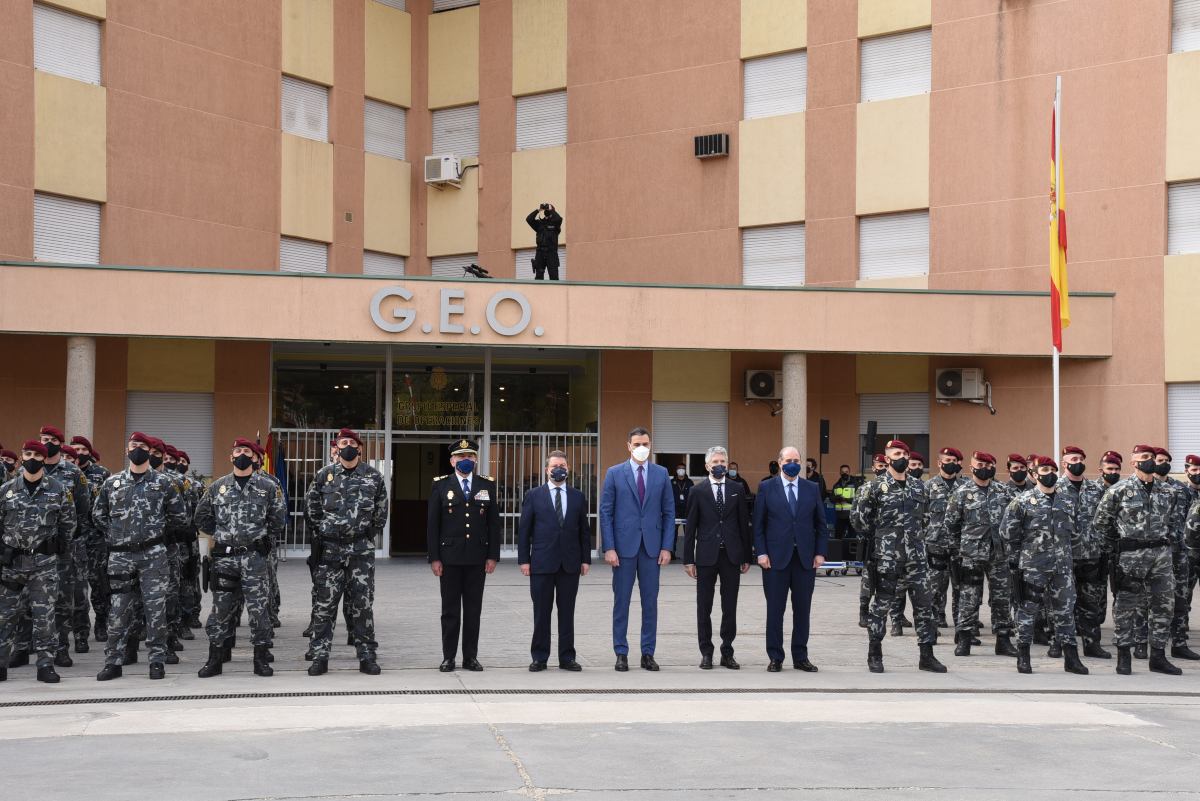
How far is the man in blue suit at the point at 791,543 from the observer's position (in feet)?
40.1

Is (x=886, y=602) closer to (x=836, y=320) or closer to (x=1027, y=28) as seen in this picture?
(x=836, y=320)

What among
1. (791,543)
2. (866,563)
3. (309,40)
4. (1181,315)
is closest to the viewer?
(791,543)

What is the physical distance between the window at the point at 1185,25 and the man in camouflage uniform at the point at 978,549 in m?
13.4

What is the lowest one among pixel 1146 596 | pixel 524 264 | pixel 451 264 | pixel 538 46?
pixel 1146 596

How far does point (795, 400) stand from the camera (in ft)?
79.6

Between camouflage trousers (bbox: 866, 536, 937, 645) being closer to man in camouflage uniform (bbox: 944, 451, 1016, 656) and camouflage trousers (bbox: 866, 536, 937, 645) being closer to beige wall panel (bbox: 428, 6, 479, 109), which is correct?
man in camouflage uniform (bbox: 944, 451, 1016, 656)

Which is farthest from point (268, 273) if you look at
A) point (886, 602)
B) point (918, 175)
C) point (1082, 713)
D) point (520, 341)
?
point (1082, 713)

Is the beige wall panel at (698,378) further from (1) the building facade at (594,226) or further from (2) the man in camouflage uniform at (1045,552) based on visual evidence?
(2) the man in camouflage uniform at (1045,552)

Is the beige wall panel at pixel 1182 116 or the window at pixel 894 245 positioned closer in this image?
the beige wall panel at pixel 1182 116

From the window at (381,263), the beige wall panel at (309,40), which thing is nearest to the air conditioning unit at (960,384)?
the window at (381,263)

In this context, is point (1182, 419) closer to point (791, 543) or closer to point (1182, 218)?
point (1182, 218)

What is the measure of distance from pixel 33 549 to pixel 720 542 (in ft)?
18.6

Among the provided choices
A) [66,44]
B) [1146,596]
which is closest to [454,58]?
[66,44]

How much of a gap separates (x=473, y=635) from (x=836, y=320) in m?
13.5
